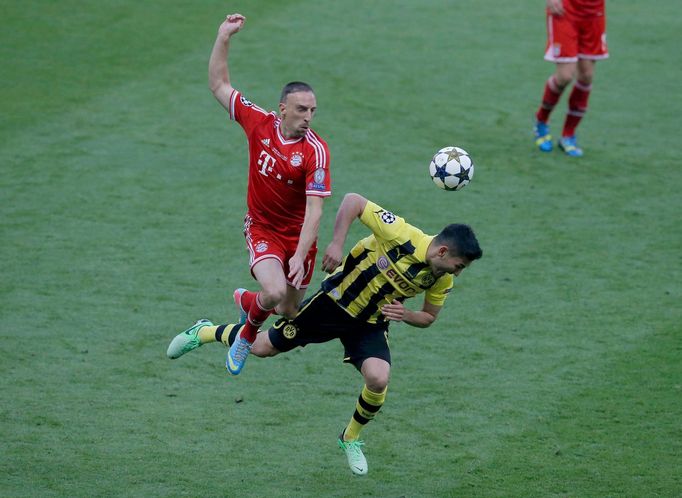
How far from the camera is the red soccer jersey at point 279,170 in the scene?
25.7 feet

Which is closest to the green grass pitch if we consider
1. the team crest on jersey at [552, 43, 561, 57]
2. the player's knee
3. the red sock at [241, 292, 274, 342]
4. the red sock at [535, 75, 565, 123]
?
the red sock at [535, 75, 565, 123]

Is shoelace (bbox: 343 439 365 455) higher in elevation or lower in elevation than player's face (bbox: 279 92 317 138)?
lower

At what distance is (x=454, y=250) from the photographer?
7207 millimetres

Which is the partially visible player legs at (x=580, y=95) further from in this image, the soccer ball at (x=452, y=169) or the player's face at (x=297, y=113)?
the player's face at (x=297, y=113)

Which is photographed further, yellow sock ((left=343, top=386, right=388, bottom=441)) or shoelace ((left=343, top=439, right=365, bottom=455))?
shoelace ((left=343, top=439, right=365, bottom=455))

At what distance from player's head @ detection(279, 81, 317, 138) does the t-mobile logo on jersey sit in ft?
0.72

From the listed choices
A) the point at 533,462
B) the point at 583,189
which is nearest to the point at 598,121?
the point at 583,189

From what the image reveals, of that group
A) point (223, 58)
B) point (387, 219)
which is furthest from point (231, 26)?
point (387, 219)

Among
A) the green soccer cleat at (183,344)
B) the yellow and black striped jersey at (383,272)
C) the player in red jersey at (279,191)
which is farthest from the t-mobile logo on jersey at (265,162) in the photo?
the green soccer cleat at (183,344)

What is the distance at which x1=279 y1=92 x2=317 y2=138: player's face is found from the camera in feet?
25.4

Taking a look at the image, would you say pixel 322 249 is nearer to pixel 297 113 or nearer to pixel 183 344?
pixel 183 344

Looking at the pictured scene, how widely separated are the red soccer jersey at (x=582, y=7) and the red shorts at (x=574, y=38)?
0.20 feet

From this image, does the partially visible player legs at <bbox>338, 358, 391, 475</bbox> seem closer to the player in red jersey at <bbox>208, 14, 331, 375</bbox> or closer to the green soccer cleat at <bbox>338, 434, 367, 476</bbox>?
the green soccer cleat at <bbox>338, 434, 367, 476</bbox>

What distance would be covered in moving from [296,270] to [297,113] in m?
1.13
